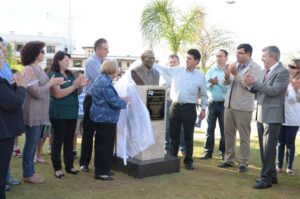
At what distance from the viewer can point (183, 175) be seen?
6.55 meters

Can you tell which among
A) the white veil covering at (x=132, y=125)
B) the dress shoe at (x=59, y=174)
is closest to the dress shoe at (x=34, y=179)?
the dress shoe at (x=59, y=174)

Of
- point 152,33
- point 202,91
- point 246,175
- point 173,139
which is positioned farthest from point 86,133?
point 152,33

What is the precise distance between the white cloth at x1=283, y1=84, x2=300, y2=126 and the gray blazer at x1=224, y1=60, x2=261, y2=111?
661 mm

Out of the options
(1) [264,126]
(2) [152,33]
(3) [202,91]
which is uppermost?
(2) [152,33]

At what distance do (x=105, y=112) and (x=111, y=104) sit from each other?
18 cm

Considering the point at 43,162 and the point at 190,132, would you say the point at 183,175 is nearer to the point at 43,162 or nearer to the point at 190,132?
the point at 190,132

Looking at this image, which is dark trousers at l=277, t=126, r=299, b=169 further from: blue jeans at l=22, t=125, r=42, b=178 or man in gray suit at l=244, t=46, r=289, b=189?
blue jeans at l=22, t=125, r=42, b=178

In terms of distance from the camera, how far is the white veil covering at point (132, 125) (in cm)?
630

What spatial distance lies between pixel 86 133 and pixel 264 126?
2884mm

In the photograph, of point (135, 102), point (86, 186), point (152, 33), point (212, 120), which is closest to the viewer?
point (86, 186)

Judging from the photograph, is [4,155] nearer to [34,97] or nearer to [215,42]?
[34,97]

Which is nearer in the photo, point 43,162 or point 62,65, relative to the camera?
point 62,65

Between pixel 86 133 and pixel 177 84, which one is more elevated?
pixel 177 84

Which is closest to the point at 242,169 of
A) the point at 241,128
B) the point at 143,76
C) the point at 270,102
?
the point at 241,128
